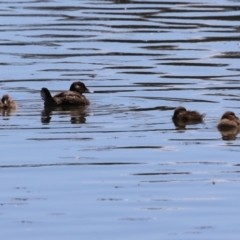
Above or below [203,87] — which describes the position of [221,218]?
below

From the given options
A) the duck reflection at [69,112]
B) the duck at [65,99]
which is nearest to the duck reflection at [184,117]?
the duck reflection at [69,112]

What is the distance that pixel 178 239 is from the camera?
31.3ft

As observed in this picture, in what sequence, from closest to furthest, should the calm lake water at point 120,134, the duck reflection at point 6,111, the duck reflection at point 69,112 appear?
1. the calm lake water at point 120,134
2. the duck reflection at point 69,112
3. the duck reflection at point 6,111

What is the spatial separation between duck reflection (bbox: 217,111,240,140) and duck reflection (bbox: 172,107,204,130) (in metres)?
0.45

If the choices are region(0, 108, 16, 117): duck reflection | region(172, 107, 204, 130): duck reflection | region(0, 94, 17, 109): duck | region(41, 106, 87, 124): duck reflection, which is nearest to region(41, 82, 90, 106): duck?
region(41, 106, 87, 124): duck reflection

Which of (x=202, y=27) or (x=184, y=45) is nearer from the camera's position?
(x=184, y=45)

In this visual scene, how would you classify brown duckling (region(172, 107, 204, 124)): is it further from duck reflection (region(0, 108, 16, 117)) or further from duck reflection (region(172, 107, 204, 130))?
duck reflection (region(0, 108, 16, 117))

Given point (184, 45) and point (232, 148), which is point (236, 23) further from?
point (232, 148)

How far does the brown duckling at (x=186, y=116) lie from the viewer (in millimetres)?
15294

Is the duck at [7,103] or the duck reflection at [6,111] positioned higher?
the duck at [7,103]

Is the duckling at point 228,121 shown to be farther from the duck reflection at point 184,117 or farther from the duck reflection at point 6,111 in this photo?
the duck reflection at point 6,111

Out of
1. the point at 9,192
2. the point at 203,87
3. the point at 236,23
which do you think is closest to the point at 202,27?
the point at 236,23

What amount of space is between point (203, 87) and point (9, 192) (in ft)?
Answer: 26.5

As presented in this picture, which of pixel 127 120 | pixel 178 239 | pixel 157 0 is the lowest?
pixel 178 239
